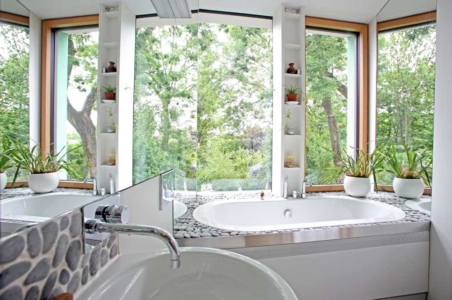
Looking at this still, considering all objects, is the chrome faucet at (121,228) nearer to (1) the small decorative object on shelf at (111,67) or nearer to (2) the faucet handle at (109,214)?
(2) the faucet handle at (109,214)

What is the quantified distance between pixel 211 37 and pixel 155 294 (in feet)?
7.92

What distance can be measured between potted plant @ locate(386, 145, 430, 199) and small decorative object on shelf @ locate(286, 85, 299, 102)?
3.56 feet

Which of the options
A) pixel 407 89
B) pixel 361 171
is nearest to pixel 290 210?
pixel 361 171

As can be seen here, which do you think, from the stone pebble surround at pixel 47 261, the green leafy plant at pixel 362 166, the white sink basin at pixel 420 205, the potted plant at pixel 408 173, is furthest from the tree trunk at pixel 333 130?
the stone pebble surround at pixel 47 261

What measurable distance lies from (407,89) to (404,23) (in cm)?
70

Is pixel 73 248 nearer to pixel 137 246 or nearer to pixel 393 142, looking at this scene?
pixel 137 246

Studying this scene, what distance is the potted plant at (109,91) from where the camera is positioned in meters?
0.60

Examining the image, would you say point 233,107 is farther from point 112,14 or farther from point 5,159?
point 5,159

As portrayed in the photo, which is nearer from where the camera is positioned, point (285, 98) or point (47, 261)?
point (47, 261)

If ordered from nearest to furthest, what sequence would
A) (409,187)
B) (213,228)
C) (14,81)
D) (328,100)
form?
1. (14,81)
2. (213,228)
3. (409,187)
4. (328,100)

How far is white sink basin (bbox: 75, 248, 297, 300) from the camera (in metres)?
0.69

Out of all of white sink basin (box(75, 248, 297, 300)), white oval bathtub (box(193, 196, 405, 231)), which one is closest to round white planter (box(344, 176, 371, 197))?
white oval bathtub (box(193, 196, 405, 231))

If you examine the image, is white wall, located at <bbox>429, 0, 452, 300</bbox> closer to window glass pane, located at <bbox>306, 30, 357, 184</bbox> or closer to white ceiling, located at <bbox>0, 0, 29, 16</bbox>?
window glass pane, located at <bbox>306, 30, 357, 184</bbox>

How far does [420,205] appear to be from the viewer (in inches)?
76.9
